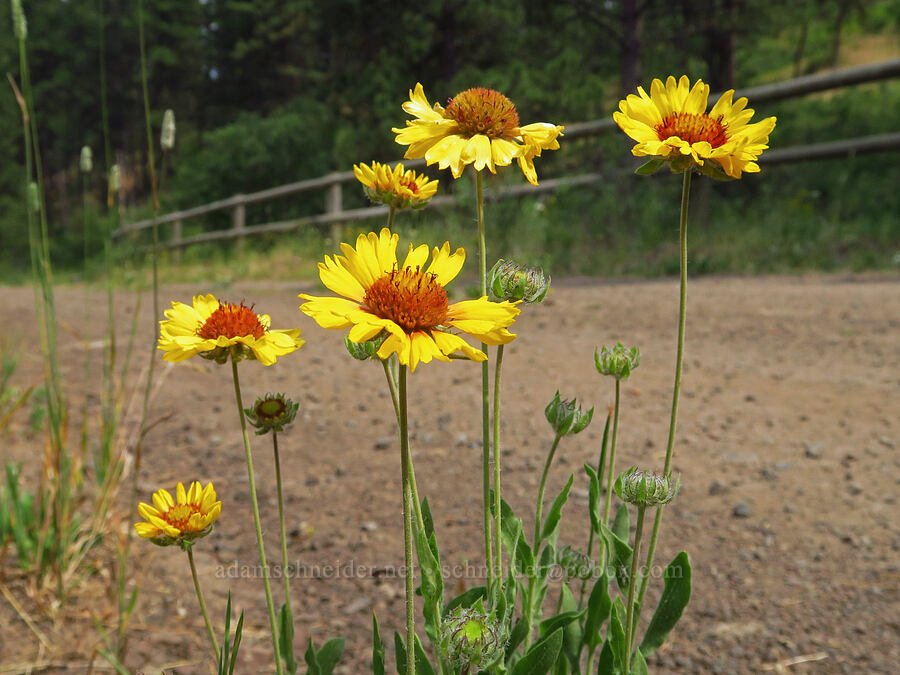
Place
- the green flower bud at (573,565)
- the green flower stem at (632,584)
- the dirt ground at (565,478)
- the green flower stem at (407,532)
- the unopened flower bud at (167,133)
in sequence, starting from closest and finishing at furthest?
the green flower stem at (407,532) < the green flower stem at (632,584) < the green flower bud at (573,565) < the unopened flower bud at (167,133) < the dirt ground at (565,478)

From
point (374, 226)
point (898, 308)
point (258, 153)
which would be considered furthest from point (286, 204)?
point (898, 308)

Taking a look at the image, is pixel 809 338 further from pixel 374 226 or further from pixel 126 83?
pixel 126 83

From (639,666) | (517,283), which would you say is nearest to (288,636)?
(639,666)

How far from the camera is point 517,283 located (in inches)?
32.7

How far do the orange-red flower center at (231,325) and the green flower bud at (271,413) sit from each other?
0.10 metres

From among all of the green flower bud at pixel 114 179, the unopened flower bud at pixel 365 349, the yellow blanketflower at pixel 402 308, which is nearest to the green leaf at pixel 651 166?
the yellow blanketflower at pixel 402 308

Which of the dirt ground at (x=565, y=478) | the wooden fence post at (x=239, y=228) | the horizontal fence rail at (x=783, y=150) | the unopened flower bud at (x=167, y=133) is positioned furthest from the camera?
the wooden fence post at (x=239, y=228)

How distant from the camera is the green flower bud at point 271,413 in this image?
896 millimetres

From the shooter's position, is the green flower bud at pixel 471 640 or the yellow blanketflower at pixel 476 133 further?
the yellow blanketflower at pixel 476 133

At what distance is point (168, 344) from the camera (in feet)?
2.62

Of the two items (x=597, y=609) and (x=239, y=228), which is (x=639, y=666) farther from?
(x=239, y=228)

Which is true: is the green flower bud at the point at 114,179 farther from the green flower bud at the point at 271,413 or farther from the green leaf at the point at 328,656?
the green leaf at the point at 328,656

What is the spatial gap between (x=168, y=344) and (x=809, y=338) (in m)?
2.95

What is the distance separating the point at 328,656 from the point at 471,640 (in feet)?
1.06
